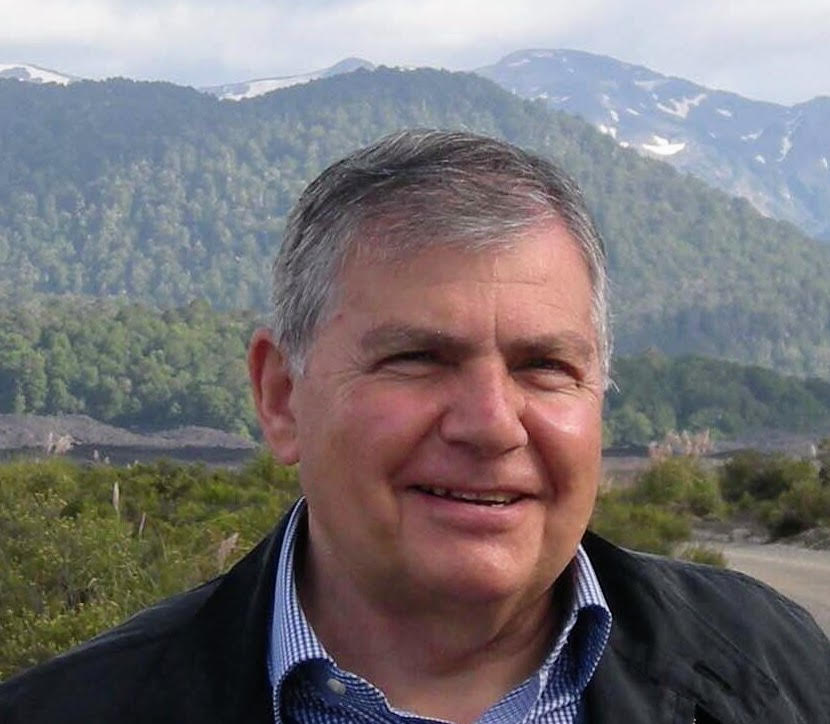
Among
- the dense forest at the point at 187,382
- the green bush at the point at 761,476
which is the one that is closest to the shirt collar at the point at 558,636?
the green bush at the point at 761,476

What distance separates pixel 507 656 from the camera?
2.41 meters

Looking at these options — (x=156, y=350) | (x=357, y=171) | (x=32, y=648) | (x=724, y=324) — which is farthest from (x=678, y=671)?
(x=724, y=324)

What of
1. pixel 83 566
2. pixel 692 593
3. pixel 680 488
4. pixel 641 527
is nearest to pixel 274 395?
pixel 692 593

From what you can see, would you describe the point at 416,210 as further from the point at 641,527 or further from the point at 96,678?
the point at 641,527

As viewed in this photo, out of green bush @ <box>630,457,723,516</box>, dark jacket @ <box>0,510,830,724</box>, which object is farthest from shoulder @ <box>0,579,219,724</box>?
green bush @ <box>630,457,723,516</box>

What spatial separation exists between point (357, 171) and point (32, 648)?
522cm

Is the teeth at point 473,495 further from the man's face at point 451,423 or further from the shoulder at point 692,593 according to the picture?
the shoulder at point 692,593

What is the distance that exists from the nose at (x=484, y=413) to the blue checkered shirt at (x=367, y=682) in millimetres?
360

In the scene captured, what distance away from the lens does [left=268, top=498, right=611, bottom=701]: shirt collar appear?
2.28 meters

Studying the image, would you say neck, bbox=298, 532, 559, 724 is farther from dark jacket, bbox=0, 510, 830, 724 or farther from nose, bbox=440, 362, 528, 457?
nose, bbox=440, 362, 528, 457

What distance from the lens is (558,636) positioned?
241 cm

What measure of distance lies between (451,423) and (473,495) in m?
0.11

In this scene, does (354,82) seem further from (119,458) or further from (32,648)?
(32,648)

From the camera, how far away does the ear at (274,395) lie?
242 cm
